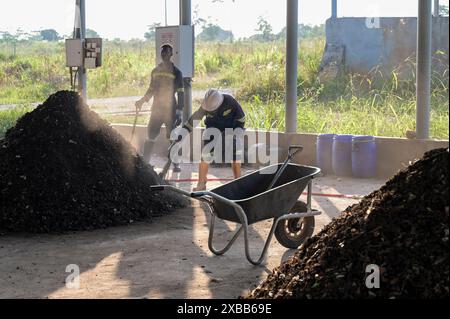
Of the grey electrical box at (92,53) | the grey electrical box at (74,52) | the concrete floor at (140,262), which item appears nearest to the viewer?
the concrete floor at (140,262)

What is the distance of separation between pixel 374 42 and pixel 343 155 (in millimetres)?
9183

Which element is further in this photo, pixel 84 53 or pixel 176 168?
pixel 84 53

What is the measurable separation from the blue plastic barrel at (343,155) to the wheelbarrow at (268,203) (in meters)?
4.58

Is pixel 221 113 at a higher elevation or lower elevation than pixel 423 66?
lower

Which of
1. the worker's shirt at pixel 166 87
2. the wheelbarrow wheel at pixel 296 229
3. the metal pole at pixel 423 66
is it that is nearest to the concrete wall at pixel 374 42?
the metal pole at pixel 423 66

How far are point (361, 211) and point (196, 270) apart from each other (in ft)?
8.48

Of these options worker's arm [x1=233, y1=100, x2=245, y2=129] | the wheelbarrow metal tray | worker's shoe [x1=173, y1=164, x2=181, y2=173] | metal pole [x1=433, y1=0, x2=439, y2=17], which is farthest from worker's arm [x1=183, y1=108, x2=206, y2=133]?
metal pole [x1=433, y1=0, x2=439, y2=17]

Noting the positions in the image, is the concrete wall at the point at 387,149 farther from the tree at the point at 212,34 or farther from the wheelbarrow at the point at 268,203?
the tree at the point at 212,34

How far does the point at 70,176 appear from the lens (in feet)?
31.5

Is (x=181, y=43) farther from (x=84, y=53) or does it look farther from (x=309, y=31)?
(x=309, y=31)

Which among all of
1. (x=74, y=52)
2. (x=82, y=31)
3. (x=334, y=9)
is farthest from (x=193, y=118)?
(x=334, y=9)

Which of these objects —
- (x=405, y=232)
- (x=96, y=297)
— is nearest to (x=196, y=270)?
(x=96, y=297)

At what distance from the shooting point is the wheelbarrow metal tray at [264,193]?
304 inches

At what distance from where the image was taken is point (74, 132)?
10125 mm
